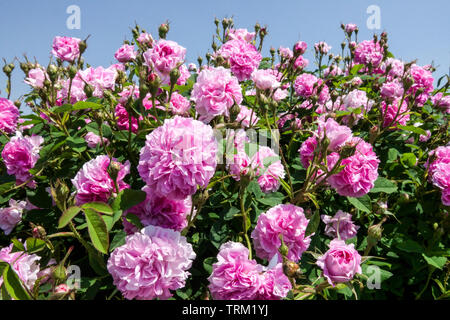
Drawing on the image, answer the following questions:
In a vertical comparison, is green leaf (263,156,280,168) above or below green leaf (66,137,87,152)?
below

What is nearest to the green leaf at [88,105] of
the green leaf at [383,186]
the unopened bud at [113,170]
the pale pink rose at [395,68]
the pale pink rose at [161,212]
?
the unopened bud at [113,170]

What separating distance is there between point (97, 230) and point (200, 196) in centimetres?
33

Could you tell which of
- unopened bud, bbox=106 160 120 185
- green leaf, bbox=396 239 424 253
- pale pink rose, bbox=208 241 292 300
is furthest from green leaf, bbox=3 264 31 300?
green leaf, bbox=396 239 424 253

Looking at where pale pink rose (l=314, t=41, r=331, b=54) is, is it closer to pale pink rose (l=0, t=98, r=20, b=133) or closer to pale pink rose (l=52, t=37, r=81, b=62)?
pale pink rose (l=52, t=37, r=81, b=62)

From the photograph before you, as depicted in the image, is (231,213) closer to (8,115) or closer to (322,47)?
(8,115)

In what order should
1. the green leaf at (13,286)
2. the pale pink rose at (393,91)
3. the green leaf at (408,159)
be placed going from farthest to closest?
the pale pink rose at (393,91), the green leaf at (408,159), the green leaf at (13,286)

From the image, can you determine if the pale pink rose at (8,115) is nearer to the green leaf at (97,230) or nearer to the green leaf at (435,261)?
the green leaf at (97,230)

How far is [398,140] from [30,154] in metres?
2.25

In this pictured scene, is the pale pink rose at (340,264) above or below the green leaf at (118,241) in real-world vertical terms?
below

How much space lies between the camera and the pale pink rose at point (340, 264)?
111cm

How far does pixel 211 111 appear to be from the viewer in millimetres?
1371

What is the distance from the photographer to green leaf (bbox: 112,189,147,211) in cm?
109

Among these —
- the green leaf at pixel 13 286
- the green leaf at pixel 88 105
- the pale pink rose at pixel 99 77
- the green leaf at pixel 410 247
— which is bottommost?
the green leaf at pixel 410 247
